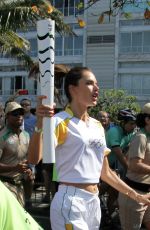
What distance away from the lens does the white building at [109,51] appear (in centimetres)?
4166

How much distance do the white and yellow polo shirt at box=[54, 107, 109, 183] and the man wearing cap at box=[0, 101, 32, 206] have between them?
5.10ft

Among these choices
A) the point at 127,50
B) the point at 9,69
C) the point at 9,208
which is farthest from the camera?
the point at 9,69

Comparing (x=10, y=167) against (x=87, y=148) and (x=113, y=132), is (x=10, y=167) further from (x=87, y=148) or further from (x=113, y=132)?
(x=113, y=132)

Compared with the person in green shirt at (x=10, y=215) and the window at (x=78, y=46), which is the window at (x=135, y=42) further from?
the person in green shirt at (x=10, y=215)

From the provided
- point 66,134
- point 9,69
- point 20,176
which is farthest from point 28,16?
point 9,69

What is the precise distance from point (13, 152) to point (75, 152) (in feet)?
6.19

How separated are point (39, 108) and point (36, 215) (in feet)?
15.1

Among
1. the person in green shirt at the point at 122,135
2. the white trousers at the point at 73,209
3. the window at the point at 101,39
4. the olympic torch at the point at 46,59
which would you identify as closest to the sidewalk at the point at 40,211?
the person in green shirt at the point at 122,135

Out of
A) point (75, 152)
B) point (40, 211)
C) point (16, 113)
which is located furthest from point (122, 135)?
point (75, 152)

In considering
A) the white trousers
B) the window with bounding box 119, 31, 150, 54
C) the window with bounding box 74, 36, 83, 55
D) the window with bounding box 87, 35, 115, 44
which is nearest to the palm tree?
the white trousers

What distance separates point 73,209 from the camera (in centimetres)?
334

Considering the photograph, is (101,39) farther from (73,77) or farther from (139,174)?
(73,77)

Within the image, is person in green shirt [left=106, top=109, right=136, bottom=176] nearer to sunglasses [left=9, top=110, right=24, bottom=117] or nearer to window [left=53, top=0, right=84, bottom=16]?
sunglasses [left=9, top=110, right=24, bottom=117]

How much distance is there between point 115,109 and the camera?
3164cm
